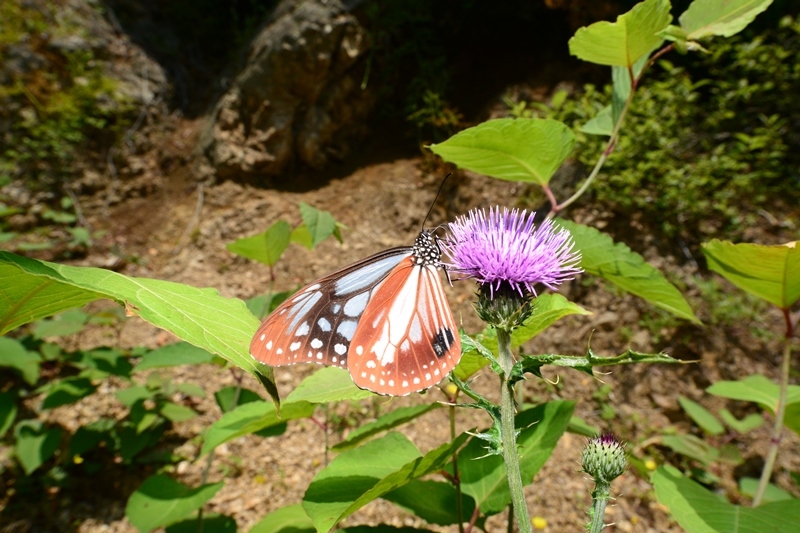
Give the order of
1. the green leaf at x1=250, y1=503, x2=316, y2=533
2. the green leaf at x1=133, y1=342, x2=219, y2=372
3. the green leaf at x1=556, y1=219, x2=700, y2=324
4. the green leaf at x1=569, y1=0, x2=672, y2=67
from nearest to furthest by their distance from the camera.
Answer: the green leaf at x1=569, y1=0, x2=672, y2=67 → the green leaf at x1=556, y1=219, x2=700, y2=324 → the green leaf at x1=250, y1=503, x2=316, y2=533 → the green leaf at x1=133, y1=342, x2=219, y2=372

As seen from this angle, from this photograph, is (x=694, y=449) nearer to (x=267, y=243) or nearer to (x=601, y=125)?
(x=601, y=125)

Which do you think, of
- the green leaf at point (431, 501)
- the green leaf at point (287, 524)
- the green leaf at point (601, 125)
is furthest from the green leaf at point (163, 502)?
the green leaf at point (601, 125)

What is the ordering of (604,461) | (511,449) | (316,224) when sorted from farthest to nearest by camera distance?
(316,224) < (604,461) < (511,449)

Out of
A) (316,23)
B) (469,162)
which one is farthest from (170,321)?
(316,23)

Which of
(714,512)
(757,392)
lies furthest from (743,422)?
(714,512)

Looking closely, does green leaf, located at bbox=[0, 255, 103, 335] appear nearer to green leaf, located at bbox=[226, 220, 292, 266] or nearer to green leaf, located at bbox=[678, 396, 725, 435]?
green leaf, located at bbox=[226, 220, 292, 266]

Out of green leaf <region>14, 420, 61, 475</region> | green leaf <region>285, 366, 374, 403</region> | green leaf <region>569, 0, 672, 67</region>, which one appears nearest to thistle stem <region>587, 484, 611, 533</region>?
green leaf <region>285, 366, 374, 403</region>

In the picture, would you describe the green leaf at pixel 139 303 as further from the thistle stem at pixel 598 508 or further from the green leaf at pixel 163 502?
the green leaf at pixel 163 502

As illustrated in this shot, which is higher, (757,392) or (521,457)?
(757,392)
